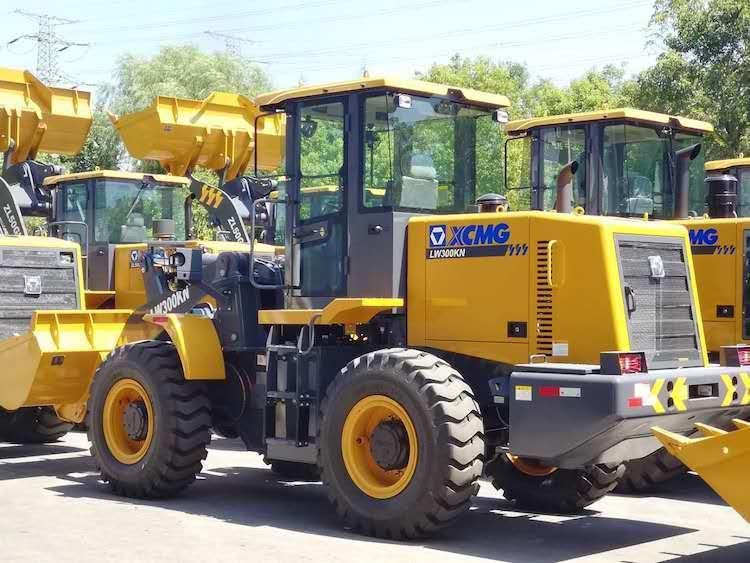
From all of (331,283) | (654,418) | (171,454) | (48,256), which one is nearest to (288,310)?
(331,283)

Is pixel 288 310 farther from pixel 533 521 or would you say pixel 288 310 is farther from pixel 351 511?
pixel 533 521

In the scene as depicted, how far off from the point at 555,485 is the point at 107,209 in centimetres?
946

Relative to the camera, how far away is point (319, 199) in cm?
986

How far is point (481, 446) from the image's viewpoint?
837 centimetres

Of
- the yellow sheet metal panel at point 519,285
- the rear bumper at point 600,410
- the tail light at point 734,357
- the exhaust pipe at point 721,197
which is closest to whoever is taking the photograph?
the rear bumper at point 600,410

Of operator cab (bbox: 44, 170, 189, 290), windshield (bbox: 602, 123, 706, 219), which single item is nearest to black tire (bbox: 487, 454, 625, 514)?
windshield (bbox: 602, 123, 706, 219)

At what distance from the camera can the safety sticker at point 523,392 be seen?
815cm

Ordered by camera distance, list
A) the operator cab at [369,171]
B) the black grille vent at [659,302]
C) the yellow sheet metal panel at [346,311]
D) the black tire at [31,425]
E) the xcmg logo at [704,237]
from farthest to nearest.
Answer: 1. the black tire at [31,425]
2. the xcmg logo at [704,237]
3. the operator cab at [369,171]
4. the yellow sheet metal panel at [346,311]
5. the black grille vent at [659,302]

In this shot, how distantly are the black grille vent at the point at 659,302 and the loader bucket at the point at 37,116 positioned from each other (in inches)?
402

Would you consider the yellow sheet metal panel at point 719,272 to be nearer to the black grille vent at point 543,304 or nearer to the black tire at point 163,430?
the black grille vent at point 543,304

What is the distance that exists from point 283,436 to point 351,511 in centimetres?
122

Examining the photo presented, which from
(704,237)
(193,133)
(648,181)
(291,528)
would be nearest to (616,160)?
(648,181)

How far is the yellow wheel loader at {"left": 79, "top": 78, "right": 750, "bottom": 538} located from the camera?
27.2ft

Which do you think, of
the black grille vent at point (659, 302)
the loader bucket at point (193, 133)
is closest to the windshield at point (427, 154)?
the black grille vent at point (659, 302)
